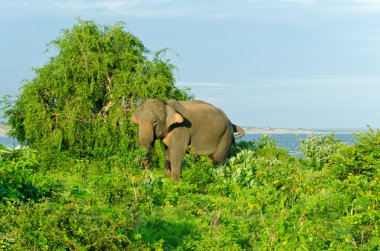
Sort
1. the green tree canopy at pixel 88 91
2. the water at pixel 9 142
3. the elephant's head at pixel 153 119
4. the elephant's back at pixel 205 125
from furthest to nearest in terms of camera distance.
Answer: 1. the green tree canopy at pixel 88 91
2. the elephant's back at pixel 205 125
3. the elephant's head at pixel 153 119
4. the water at pixel 9 142

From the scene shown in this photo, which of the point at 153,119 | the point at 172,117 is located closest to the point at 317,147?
the point at 172,117

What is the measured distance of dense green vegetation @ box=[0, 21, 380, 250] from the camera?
24.4ft

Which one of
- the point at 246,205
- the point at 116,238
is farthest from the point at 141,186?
the point at 116,238

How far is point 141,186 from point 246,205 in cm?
201

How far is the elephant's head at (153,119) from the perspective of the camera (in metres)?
18.5

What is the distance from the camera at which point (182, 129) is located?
63.5ft

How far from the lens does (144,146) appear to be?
1853 centimetres

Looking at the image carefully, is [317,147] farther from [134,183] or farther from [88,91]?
[134,183]

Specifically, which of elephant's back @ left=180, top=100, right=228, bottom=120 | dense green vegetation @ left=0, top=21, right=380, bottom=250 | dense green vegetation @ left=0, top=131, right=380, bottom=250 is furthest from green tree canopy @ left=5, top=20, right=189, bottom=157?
dense green vegetation @ left=0, top=131, right=380, bottom=250

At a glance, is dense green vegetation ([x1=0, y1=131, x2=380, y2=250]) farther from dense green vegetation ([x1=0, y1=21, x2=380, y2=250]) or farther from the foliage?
the foliage

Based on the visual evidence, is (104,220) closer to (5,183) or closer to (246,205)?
(5,183)

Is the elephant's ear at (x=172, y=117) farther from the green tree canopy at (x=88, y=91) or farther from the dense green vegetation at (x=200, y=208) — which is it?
the green tree canopy at (x=88, y=91)

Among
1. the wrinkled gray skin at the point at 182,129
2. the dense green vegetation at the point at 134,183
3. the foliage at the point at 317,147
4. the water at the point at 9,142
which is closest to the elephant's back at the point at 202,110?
the wrinkled gray skin at the point at 182,129

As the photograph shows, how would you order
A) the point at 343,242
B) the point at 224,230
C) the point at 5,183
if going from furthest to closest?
the point at 224,230 < the point at 343,242 < the point at 5,183
